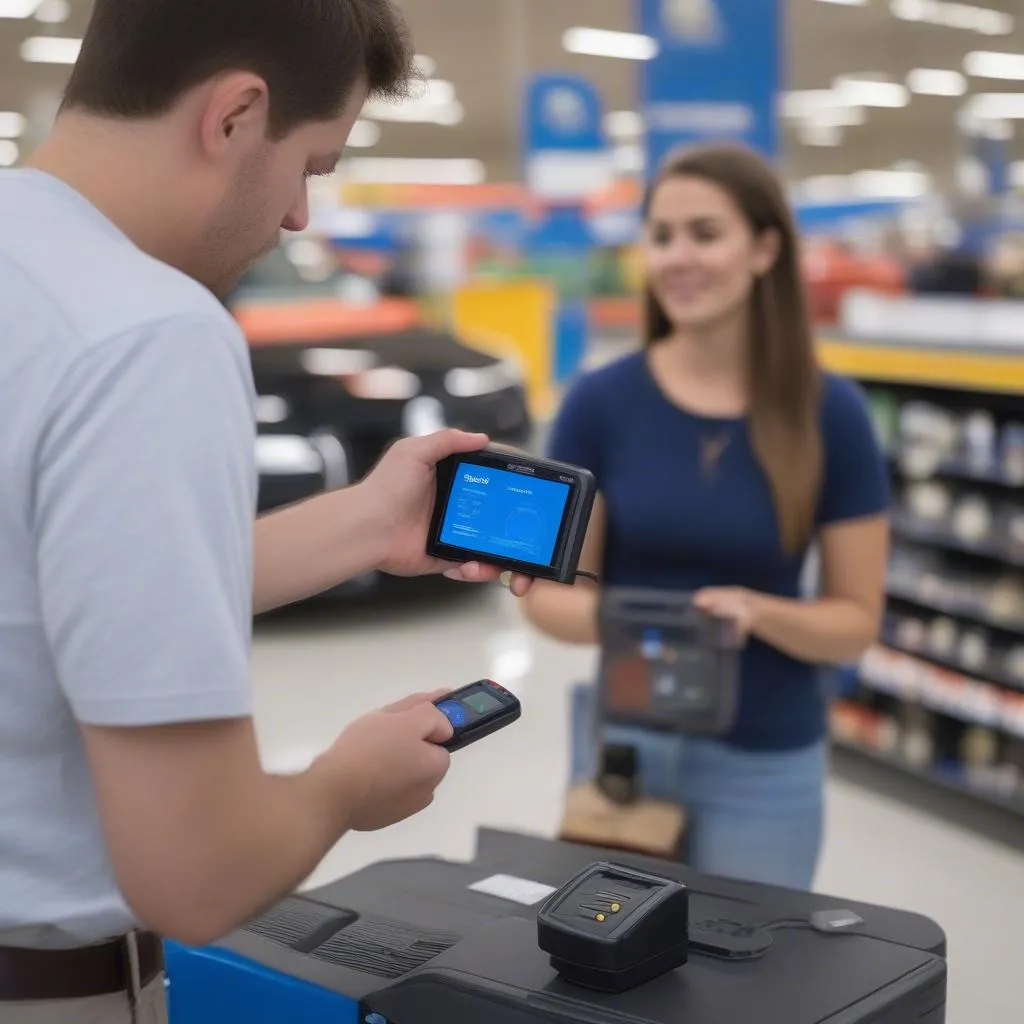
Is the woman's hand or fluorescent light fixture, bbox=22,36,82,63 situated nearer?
the woman's hand

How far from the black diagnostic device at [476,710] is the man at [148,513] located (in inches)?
1.2

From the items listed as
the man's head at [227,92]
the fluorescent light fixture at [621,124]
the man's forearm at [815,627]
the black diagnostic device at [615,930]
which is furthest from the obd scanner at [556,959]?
the fluorescent light fixture at [621,124]

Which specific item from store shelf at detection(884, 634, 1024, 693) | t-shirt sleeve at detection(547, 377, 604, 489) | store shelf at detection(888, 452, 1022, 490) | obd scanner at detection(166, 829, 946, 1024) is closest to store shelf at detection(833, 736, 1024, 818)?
store shelf at detection(884, 634, 1024, 693)

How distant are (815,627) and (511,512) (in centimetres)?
94

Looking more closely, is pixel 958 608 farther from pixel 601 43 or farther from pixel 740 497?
pixel 601 43

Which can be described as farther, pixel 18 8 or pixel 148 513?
pixel 18 8

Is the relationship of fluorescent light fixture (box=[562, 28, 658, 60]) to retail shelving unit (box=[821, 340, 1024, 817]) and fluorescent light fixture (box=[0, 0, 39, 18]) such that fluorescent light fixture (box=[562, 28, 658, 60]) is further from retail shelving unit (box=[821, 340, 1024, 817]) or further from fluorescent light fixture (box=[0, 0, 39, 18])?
retail shelving unit (box=[821, 340, 1024, 817])

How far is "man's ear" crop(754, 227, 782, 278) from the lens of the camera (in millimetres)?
2303

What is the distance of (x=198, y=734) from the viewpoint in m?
0.83

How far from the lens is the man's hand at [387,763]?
96cm

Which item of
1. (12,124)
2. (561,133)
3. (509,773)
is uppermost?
(12,124)

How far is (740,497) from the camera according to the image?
2.17m

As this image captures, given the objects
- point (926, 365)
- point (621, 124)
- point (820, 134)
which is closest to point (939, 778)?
point (926, 365)

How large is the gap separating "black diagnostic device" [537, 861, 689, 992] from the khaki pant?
0.32 meters
